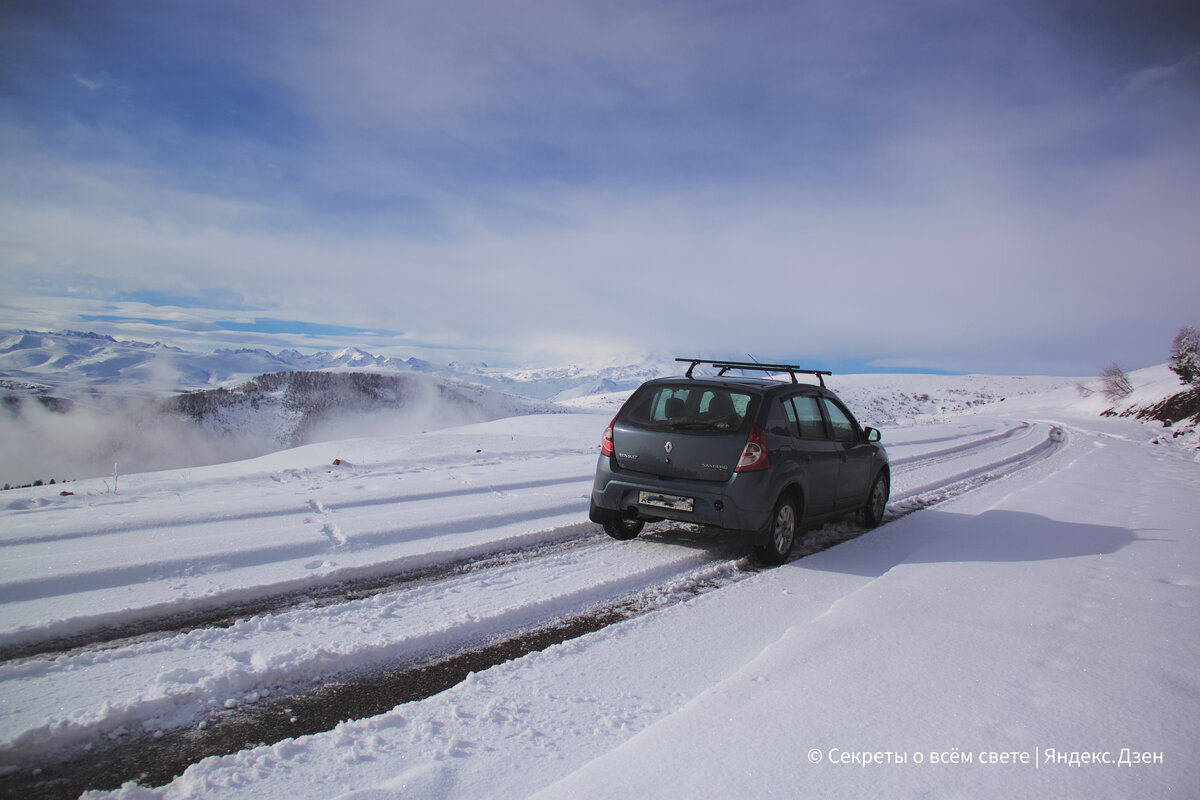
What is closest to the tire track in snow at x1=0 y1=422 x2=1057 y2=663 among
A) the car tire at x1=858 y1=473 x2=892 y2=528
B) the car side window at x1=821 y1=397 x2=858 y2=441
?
the car tire at x1=858 y1=473 x2=892 y2=528

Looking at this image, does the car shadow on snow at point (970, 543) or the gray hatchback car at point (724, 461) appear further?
the car shadow on snow at point (970, 543)

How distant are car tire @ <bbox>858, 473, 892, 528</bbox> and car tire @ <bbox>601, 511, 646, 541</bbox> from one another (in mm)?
2911

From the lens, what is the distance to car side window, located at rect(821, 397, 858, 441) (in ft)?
22.9

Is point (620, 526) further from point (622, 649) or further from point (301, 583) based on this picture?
point (301, 583)

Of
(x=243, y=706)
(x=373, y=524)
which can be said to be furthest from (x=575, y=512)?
(x=243, y=706)

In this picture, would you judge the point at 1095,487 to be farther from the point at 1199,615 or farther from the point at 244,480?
the point at 244,480

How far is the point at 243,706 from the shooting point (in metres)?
2.99

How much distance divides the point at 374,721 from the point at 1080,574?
5.48 metres

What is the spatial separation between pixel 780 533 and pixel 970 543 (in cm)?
219

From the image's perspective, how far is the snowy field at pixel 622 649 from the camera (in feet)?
7.95

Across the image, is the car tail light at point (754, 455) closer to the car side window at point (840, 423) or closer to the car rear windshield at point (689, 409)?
the car rear windshield at point (689, 409)

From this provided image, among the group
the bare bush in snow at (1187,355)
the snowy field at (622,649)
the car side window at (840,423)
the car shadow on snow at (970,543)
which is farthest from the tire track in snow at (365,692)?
the bare bush in snow at (1187,355)

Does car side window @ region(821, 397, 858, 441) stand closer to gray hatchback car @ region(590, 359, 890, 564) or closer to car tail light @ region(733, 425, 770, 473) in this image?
gray hatchback car @ region(590, 359, 890, 564)

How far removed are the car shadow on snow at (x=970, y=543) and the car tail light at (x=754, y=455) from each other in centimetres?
103
